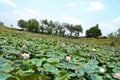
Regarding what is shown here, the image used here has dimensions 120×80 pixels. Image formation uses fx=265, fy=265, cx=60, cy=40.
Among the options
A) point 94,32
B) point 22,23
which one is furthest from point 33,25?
point 94,32

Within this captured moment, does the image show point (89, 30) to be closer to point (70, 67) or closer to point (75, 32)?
point (75, 32)

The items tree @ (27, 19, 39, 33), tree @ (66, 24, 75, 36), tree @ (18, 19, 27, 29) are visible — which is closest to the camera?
tree @ (27, 19, 39, 33)

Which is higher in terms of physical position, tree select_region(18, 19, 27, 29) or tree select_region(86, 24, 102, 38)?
tree select_region(18, 19, 27, 29)

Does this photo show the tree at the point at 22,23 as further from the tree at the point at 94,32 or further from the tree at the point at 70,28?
the tree at the point at 94,32

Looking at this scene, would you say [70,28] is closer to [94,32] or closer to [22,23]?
[94,32]

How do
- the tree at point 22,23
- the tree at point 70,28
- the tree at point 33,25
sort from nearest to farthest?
the tree at point 33,25
the tree at point 22,23
the tree at point 70,28

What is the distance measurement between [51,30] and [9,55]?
63.0m

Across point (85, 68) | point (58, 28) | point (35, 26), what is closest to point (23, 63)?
point (85, 68)

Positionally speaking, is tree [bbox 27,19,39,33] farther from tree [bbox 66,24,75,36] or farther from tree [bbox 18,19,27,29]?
tree [bbox 66,24,75,36]

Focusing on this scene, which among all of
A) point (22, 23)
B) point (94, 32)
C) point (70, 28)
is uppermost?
point (22, 23)

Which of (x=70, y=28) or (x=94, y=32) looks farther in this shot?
(x=70, y=28)

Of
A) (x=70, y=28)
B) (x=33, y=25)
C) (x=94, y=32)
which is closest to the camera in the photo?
(x=33, y=25)

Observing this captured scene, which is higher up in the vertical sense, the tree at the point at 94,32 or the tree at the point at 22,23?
the tree at the point at 22,23

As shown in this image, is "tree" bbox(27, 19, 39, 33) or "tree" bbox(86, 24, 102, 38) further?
"tree" bbox(86, 24, 102, 38)
